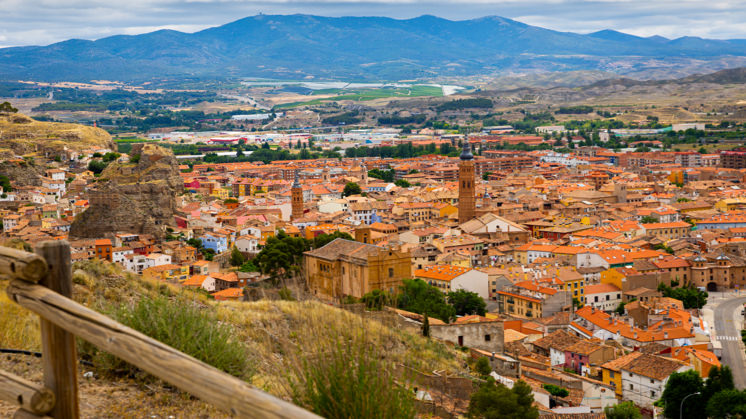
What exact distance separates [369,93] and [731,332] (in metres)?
115

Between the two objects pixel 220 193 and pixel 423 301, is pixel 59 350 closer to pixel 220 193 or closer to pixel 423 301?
pixel 423 301

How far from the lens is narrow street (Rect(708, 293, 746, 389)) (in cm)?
1753

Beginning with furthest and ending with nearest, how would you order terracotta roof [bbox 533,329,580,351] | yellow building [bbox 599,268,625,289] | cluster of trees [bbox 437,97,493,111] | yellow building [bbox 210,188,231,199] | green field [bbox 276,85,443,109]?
green field [bbox 276,85,443,109] < cluster of trees [bbox 437,97,493,111] < yellow building [bbox 210,188,231,199] < yellow building [bbox 599,268,625,289] < terracotta roof [bbox 533,329,580,351]

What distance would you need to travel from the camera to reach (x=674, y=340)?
18.6 m

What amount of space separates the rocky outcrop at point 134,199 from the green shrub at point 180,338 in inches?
849

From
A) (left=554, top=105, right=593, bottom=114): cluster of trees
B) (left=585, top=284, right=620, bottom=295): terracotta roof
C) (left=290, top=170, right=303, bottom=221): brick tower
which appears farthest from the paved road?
(left=554, top=105, right=593, bottom=114): cluster of trees

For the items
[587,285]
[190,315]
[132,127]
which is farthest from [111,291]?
[132,127]

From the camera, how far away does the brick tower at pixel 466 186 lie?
33.1 meters

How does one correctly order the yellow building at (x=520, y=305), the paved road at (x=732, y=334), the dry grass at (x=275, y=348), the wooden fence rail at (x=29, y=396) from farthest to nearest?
1. the yellow building at (x=520, y=305)
2. the paved road at (x=732, y=334)
3. the dry grass at (x=275, y=348)
4. the wooden fence rail at (x=29, y=396)

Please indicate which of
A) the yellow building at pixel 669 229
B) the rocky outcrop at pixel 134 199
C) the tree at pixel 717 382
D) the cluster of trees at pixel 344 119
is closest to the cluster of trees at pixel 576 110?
the cluster of trees at pixel 344 119

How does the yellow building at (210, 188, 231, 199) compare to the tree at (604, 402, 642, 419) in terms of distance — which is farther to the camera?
the yellow building at (210, 188, 231, 199)

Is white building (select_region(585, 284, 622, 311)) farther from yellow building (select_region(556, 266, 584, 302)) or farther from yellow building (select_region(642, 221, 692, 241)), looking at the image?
yellow building (select_region(642, 221, 692, 241))

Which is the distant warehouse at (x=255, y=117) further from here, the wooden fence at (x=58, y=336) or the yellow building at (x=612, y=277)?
the wooden fence at (x=58, y=336)

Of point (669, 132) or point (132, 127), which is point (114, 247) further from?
point (132, 127)
